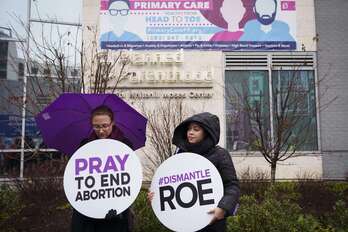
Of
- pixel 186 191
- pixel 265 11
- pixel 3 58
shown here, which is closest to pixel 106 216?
pixel 186 191

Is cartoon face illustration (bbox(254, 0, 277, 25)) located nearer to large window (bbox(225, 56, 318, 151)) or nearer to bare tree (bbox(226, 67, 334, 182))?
large window (bbox(225, 56, 318, 151))

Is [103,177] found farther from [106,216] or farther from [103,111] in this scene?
[103,111]

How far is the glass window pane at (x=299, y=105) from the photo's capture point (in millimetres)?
8627

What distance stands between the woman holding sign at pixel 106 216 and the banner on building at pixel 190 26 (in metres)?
8.22

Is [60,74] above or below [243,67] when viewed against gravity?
below

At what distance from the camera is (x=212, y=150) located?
3025 mm

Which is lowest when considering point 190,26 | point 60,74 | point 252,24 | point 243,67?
point 60,74

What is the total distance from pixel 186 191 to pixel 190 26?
9.00 m

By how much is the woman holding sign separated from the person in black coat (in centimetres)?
62

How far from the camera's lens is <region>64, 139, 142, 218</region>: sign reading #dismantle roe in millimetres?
3020

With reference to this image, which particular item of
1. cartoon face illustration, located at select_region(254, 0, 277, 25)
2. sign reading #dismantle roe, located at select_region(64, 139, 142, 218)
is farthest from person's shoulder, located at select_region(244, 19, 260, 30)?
sign reading #dismantle roe, located at select_region(64, 139, 142, 218)

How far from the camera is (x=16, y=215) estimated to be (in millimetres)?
5945

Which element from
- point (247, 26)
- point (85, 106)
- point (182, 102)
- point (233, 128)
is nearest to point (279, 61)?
point (247, 26)

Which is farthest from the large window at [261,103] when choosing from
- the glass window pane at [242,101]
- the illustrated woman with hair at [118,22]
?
the illustrated woman with hair at [118,22]
